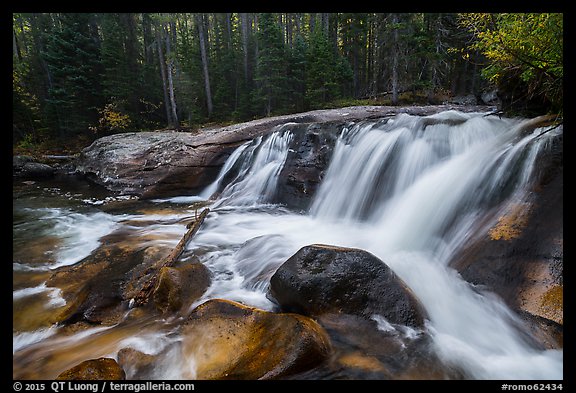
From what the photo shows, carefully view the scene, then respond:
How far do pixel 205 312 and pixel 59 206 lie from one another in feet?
32.0

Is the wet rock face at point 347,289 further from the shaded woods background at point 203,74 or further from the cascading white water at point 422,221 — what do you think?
the shaded woods background at point 203,74

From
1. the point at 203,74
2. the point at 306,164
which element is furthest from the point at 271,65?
the point at 306,164

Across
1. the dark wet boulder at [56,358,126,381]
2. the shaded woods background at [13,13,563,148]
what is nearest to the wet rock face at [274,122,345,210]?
the dark wet boulder at [56,358,126,381]

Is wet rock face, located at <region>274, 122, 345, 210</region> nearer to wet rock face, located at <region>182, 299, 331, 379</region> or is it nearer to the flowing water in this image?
the flowing water

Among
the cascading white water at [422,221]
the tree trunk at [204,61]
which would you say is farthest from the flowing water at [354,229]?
the tree trunk at [204,61]

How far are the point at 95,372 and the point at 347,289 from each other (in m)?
2.60

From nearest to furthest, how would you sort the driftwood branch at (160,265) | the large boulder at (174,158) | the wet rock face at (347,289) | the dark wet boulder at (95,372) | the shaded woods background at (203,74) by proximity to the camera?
the dark wet boulder at (95,372)
the wet rock face at (347,289)
the driftwood branch at (160,265)
the large boulder at (174,158)
the shaded woods background at (203,74)

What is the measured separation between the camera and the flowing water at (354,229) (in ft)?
10.8

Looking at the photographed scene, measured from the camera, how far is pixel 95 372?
2578 millimetres

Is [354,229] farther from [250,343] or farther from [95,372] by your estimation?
[95,372]

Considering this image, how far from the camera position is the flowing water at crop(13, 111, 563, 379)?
3289 mm

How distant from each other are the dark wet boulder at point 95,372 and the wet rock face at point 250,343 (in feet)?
2.11
